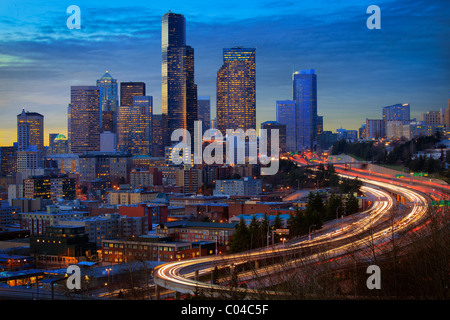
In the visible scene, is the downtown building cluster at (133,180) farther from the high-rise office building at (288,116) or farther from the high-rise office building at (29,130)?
the high-rise office building at (288,116)

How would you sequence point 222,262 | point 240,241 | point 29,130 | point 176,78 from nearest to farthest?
1. point 222,262
2. point 240,241
3. point 29,130
4. point 176,78

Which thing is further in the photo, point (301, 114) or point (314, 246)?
point (301, 114)

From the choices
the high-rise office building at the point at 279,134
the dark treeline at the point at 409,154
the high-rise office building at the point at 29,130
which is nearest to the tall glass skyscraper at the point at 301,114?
the high-rise office building at the point at 279,134

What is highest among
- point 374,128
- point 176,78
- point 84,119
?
point 176,78

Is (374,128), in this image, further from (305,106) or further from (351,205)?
(351,205)

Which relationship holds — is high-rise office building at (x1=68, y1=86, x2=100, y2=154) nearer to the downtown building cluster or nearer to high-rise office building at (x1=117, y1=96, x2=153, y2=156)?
the downtown building cluster

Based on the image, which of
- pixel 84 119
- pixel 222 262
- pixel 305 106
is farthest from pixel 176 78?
pixel 222 262
